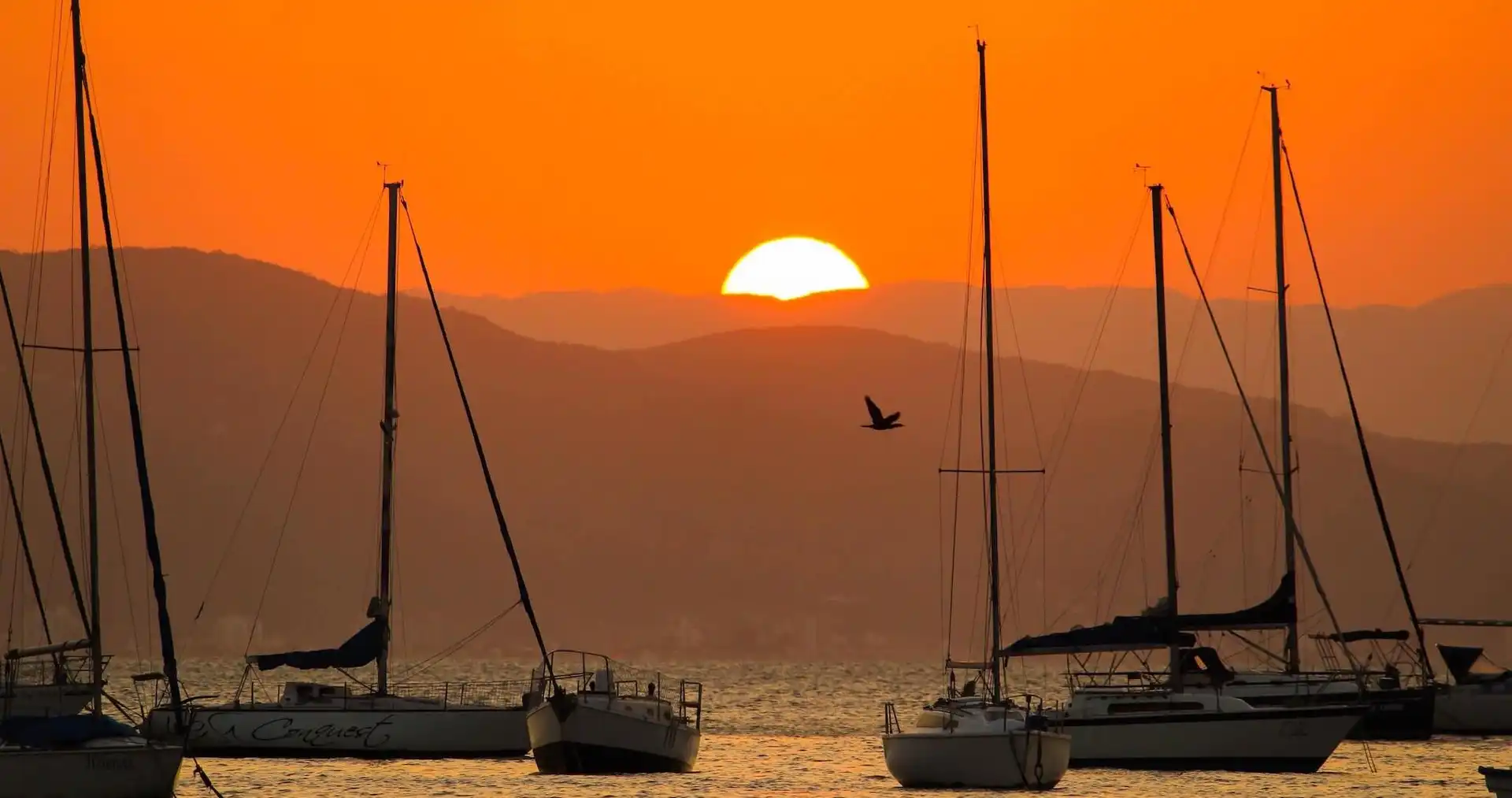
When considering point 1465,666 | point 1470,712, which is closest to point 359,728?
point 1470,712

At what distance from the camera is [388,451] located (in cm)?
6397

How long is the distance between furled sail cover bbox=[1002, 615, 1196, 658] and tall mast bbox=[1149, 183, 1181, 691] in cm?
38

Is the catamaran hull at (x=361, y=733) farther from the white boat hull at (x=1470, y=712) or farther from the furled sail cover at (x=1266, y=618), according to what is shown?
the white boat hull at (x=1470, y=712)

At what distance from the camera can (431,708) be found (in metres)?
61.0

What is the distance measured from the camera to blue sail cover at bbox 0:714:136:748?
140 ft

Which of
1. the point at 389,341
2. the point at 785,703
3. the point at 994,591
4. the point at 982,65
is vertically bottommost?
the point at 785,703

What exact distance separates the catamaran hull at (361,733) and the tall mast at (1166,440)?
659 inches

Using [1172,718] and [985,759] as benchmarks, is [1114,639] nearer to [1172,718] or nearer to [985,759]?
[1172,718]

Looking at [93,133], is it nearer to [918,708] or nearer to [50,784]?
[50,784]

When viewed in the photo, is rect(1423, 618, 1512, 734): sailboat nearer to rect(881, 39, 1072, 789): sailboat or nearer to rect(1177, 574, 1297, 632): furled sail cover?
rect(1177, 574, 1297, 632): furled sail cover

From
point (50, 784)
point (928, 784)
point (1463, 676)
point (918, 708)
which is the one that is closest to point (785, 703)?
point (918, 708)

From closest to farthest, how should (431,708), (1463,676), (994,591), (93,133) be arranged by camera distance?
(93,133) → (994,591) → (431,708) → (1463,676)

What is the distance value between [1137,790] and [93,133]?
27477 millimetres

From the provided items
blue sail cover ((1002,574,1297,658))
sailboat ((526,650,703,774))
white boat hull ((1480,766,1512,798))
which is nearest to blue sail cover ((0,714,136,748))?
sailboat ((526,650,703,774))
